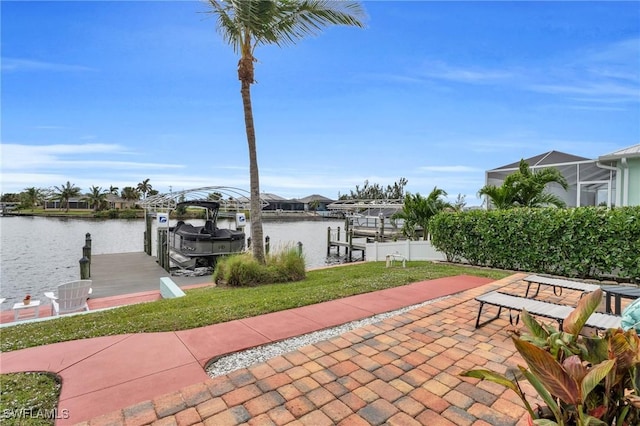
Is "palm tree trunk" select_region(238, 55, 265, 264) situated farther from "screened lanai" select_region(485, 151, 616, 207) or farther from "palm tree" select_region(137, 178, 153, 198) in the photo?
"palm tree" select_region(137, 178, 153, 198)

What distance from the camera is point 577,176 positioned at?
1238 cm

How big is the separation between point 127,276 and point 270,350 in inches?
401

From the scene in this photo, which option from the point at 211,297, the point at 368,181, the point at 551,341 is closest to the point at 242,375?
the point at 551,341

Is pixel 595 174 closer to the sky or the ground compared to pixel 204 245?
closer to the sky

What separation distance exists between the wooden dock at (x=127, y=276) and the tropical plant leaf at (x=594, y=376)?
9015mm

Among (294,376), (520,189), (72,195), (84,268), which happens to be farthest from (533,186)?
(72,195)

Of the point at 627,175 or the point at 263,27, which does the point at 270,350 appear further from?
the point at 627,175

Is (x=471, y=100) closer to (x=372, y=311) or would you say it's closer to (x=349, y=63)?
(x=349, y=63)

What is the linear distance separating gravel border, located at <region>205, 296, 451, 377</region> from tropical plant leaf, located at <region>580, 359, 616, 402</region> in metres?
2.29

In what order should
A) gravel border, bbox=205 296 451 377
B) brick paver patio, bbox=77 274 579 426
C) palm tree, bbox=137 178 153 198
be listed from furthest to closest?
palm tree, bbox=137 178 153 198, gravel border, bbox=205 296 451 377, brick paver patio, bbox=77 274 579 426

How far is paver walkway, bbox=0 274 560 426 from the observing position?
207cm

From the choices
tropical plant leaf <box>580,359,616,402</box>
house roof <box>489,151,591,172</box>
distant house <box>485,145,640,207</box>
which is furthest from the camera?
house roof <box>489,151,591,172</box>

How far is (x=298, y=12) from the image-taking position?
717 centimetres

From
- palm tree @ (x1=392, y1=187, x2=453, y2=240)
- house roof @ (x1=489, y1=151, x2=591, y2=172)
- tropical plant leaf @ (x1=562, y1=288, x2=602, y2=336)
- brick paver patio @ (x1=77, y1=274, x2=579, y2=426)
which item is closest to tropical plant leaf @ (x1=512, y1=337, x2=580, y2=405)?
tropical plant leaf @ (x1=562, y1=288, x2=602, y2=336)
